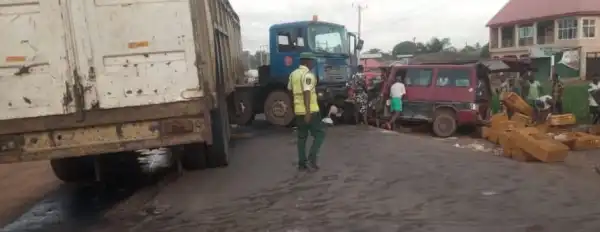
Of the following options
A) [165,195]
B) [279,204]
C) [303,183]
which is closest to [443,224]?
[279,204]

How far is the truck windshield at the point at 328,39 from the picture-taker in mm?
15165

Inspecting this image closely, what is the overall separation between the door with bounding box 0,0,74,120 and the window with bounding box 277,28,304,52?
8.87 metres

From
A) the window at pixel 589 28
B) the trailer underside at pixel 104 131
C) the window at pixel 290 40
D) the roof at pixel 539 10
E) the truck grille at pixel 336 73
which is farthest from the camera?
the window at pixel 589 28

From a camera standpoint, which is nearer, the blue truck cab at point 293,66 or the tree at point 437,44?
the blue truck cab at point 293,66

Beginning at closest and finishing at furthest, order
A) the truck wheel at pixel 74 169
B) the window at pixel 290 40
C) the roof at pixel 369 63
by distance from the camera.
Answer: the truck wheel at pixel 74 169
the window at pixel 290 40
the roof at pixel 369 63

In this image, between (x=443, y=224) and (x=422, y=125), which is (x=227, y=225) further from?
(x=422, y=125)

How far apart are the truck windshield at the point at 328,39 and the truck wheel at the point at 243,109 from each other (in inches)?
79.1

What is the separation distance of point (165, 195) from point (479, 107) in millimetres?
10040

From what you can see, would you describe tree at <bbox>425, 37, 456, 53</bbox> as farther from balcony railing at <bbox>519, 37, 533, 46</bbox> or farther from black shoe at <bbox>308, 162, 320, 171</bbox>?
black shoe at <bbox>308, 162, 320, 171</bbox>

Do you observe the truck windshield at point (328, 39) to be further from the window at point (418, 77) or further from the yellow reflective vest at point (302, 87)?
the yellow reflective vest at point (302, 87)

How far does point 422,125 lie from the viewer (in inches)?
663

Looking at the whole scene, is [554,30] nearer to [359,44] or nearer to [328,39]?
[359,44]

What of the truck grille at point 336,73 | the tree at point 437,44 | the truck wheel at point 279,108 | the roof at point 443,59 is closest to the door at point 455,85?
the roof at point 443,59

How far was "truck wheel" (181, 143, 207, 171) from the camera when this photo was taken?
909cm
